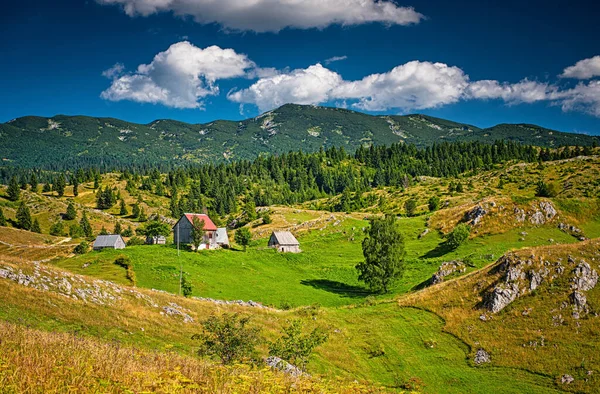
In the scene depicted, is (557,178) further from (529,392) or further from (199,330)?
(199,330)

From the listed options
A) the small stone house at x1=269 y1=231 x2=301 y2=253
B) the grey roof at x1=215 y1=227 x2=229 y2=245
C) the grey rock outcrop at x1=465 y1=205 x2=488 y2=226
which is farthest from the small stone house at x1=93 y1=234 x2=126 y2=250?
the grey rock outcrop at x1=465 y1=205 x2=488 y2=226

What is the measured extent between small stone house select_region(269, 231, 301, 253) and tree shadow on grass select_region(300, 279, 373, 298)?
929 inches

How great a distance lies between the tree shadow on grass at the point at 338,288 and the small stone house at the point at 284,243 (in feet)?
77.4

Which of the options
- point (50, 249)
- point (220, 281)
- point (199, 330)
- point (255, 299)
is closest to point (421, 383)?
point (199, 330)

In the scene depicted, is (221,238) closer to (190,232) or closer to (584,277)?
(190,232)

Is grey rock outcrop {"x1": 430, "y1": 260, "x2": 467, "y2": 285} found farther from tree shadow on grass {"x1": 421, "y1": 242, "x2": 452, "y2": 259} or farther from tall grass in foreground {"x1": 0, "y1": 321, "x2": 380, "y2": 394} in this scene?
tall grass in foreground {"x1": 0, "y1": 321, "x2": 380, "y2": 394}

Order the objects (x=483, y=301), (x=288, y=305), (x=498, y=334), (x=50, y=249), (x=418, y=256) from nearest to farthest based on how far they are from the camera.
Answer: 1. (x=498, y=334)
2. (x=483, y=301)
3. (x=288, y=305)
4. (x=418, y=256)
5. (x=50, y=249)

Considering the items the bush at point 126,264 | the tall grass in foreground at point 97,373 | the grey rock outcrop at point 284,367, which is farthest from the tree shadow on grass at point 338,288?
the tall grass in foreground at point 97,373

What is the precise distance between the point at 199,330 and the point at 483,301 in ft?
103

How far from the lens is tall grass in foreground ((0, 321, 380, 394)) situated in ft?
25.0

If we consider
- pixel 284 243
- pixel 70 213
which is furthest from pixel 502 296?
pixel 70 213

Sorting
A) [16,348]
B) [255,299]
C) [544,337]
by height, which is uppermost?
[16,348]

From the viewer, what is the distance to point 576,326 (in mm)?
33688

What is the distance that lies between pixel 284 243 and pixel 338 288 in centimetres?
3004
